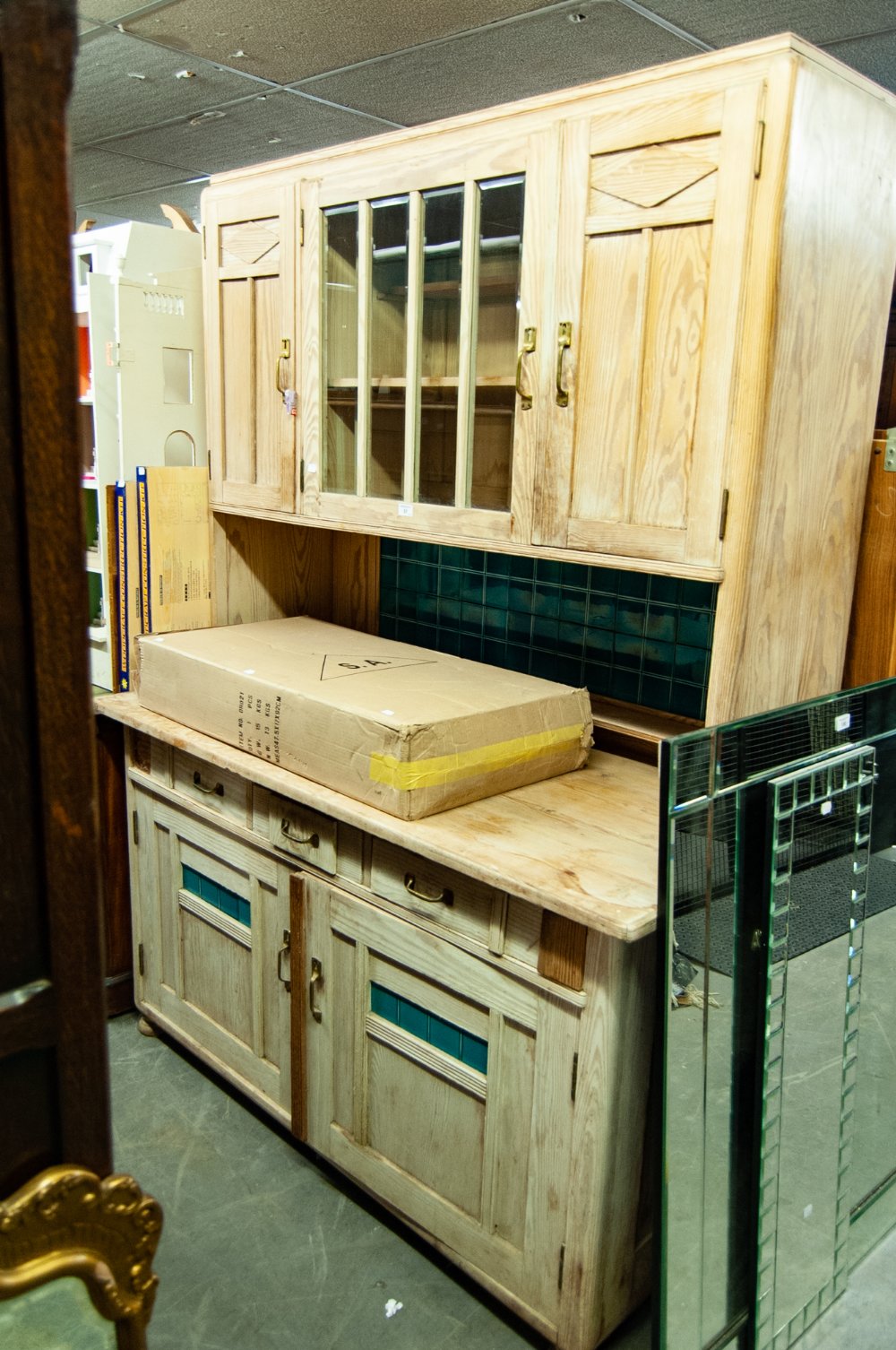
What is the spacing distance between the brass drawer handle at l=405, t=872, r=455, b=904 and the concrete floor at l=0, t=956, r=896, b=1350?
71 centimetres

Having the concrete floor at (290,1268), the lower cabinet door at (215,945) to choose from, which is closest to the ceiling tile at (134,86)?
the lower cabinet door at (215,945)

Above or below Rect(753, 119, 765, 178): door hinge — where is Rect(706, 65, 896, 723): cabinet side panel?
below

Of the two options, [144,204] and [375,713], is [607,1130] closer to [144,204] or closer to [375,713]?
[375,713]

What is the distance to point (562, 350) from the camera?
5.46 ft

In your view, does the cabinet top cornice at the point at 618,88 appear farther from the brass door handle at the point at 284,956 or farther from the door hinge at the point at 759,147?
the brass door handle at the point at 284,956

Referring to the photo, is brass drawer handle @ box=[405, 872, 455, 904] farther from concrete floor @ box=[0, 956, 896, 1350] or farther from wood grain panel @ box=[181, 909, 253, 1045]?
concrete floor @ box=[0, 956, 896, 1350]

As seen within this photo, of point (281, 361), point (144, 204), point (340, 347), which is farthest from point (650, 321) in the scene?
point (144, 204)

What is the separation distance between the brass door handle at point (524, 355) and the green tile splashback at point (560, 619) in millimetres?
405

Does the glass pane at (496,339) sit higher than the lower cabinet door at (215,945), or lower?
higher

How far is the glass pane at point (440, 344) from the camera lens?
1.81 m

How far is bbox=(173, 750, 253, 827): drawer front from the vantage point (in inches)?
80.4

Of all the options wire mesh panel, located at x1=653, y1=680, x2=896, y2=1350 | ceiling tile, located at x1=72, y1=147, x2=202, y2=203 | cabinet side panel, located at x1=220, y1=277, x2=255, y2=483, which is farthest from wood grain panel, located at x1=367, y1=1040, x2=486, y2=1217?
ceiling tile, located at x1=72, y1=147, x2=202, y2=203

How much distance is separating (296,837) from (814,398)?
1.17m

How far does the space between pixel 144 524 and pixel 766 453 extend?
1395mm
